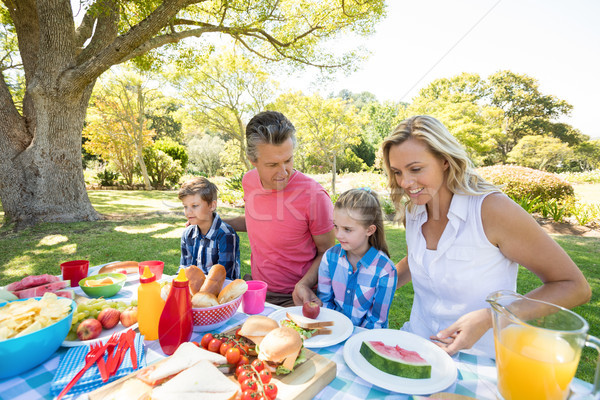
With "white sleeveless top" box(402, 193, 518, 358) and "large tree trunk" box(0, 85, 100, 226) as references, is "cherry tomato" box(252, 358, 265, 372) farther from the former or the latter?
"large tree trunk" box(0, 85, 100, 226)

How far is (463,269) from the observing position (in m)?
1.72

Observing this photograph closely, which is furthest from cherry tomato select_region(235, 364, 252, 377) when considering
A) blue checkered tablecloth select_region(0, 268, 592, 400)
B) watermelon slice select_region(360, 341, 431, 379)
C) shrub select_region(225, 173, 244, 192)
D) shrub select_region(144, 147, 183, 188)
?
shrub select_region(144, 147, 183, 188)

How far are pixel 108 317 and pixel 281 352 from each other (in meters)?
0.94

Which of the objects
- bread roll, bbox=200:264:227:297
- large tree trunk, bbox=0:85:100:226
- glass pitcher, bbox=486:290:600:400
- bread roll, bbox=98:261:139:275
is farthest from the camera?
large tree trunk, bbox=0:85:100:226

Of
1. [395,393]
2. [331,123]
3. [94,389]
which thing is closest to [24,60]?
[94,389]

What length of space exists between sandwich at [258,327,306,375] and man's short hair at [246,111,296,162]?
1493mm

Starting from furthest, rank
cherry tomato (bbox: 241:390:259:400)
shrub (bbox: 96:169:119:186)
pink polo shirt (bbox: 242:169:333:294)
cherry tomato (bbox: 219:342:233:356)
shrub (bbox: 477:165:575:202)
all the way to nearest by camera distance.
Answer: shrub (bbox: 96:169:119:186) < shrub (bbox: 477:165:575:202) < pink polo shirt (bbox: 242:169:333:294) < cherry tomato (bbox: 219:342:233:356) < cherry tomato (bbox: 241:390:259:400)

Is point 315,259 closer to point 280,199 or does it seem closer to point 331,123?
point 280,199

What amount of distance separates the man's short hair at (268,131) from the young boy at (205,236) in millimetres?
665

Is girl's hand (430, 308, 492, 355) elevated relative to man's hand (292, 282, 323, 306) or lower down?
elevated

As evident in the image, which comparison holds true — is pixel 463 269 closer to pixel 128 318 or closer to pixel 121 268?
pixel 128 318

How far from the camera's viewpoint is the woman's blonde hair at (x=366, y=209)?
217 cm

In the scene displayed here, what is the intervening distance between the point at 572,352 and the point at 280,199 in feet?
6.64

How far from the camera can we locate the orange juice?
0.85 meters
